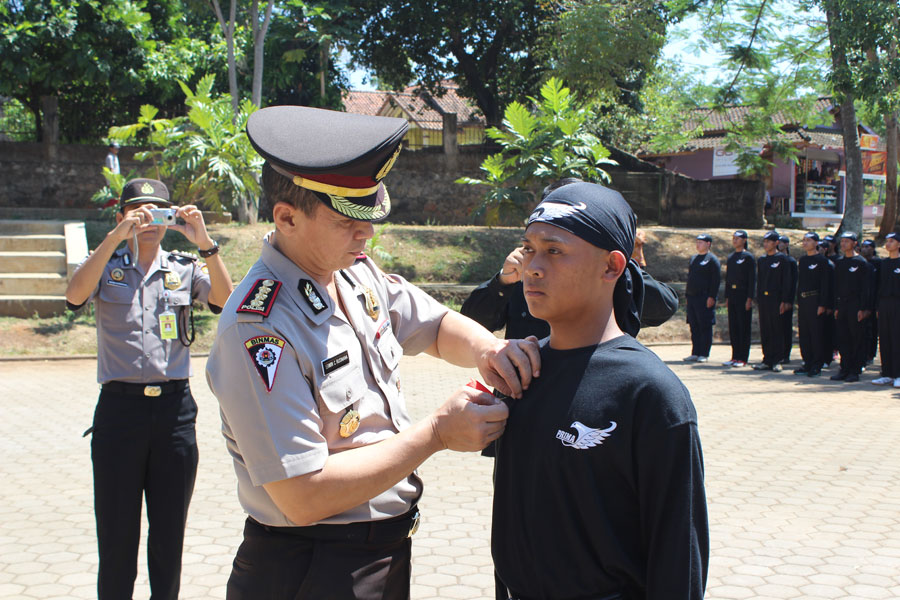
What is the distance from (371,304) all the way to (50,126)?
2098cm

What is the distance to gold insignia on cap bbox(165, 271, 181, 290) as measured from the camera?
13.4 ft

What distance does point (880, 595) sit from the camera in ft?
14.2

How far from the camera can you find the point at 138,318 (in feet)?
12.8

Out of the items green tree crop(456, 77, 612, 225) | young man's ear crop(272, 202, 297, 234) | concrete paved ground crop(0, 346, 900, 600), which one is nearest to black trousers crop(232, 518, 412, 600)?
young man's ear crop(272, 202, 297, 234)

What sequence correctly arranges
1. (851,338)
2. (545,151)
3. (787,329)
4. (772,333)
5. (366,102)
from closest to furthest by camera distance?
(851,338) < (772,333) < (787,329) < (545,151) < (366,102)

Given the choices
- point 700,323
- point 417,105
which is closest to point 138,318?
point 700,323

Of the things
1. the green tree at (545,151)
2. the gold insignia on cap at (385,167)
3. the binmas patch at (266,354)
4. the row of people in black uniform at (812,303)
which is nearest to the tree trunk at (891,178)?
the row of people in black uniform at (812,303)

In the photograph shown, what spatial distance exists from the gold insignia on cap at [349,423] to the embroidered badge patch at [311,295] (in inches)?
11.2

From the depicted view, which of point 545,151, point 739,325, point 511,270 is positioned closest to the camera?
point 511,270

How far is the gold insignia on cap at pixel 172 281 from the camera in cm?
409

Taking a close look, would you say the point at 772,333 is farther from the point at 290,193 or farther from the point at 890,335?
the point at 290,193

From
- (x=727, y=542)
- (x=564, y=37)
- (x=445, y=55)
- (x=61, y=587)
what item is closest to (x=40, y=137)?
(x=445, y=55)

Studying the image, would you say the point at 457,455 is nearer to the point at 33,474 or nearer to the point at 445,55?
the point at 33,474

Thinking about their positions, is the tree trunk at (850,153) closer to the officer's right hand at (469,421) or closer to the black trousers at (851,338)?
the black trousers at (851,338)
